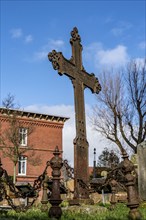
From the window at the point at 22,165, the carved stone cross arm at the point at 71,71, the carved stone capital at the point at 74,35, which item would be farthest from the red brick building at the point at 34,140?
the carved stone capital at the point at 74,35

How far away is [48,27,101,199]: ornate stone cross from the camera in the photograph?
8859 millimetres

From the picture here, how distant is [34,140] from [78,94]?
29.6 metres

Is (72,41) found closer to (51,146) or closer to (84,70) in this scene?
(84,70)

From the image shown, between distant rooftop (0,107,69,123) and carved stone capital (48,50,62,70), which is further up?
distant rooftop (0,107,69,123)

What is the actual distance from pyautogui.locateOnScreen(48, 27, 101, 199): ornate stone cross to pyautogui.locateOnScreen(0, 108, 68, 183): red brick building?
2466cm

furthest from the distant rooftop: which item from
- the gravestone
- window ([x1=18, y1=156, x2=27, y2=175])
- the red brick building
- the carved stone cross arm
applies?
the gravestone

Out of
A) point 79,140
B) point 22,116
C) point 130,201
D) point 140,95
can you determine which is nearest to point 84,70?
point 79,140

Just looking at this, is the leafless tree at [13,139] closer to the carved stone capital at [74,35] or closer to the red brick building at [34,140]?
the red brick building at [34,140]

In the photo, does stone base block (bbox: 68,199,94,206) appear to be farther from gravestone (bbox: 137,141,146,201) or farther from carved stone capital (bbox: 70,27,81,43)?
carved stone capital (bbox: 70,27,81,43)

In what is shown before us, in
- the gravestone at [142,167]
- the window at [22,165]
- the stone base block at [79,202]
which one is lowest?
the stone base block at [79,202]

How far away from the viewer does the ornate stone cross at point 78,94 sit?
8859 mm

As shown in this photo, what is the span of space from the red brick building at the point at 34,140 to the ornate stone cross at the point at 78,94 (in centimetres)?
2466

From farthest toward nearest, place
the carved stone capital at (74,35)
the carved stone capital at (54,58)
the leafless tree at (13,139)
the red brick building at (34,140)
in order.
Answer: the red brick building at (34,140) → the leafless tree at (13,139) → the carved stone capital at (74,35) → the carved stone capital at (54,58)

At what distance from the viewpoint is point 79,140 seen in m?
9.23
